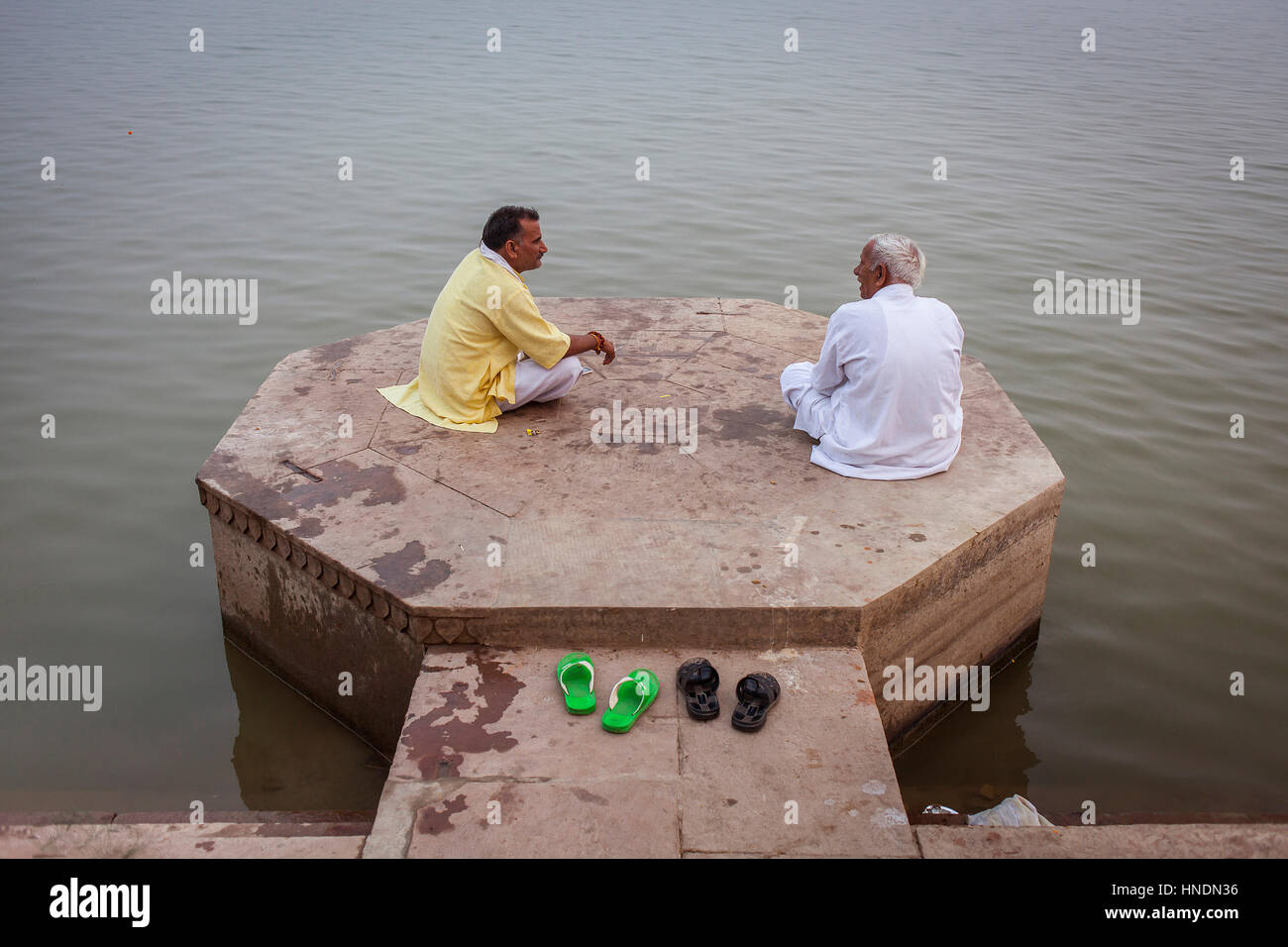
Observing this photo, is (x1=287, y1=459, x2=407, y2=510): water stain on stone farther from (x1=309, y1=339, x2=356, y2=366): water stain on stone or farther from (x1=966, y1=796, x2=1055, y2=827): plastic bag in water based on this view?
(x1=966, y1=796, x2=1055, y2=827): plastic bag in water

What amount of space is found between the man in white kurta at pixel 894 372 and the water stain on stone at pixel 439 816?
2.27 metres

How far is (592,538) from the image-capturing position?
394 cm

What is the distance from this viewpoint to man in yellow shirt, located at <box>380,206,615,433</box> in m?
4.72

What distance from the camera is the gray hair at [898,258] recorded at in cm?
437

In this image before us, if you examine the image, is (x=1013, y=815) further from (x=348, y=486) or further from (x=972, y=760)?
(x=348, y=486)

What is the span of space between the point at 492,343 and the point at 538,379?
0.92ft

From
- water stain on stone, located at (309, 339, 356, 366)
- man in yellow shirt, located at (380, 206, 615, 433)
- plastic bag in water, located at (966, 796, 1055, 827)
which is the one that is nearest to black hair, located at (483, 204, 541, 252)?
man in yellow shirt, located at (380, 206, 615, 433)

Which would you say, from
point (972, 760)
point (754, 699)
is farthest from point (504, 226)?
point (972, 760)

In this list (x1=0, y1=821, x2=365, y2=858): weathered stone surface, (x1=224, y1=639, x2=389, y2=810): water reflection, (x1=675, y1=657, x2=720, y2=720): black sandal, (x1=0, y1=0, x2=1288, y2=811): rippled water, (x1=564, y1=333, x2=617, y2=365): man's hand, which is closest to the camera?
(x1=0, y1=821, x2=365, y2=858): weathered stone surface

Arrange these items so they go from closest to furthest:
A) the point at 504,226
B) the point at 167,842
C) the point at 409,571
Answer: the point at 167,842
the point at 409,571
the point at 504,226

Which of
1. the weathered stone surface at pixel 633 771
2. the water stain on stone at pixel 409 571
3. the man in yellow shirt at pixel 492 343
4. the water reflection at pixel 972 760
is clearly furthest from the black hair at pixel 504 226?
the water reflection at pixel 972 760

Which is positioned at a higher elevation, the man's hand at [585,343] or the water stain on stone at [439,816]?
the man's hand at [585,343]

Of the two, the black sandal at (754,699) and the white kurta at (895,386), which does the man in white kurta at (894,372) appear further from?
the black sandal at (754,699)

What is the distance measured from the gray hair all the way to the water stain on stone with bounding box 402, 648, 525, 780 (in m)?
2.32
